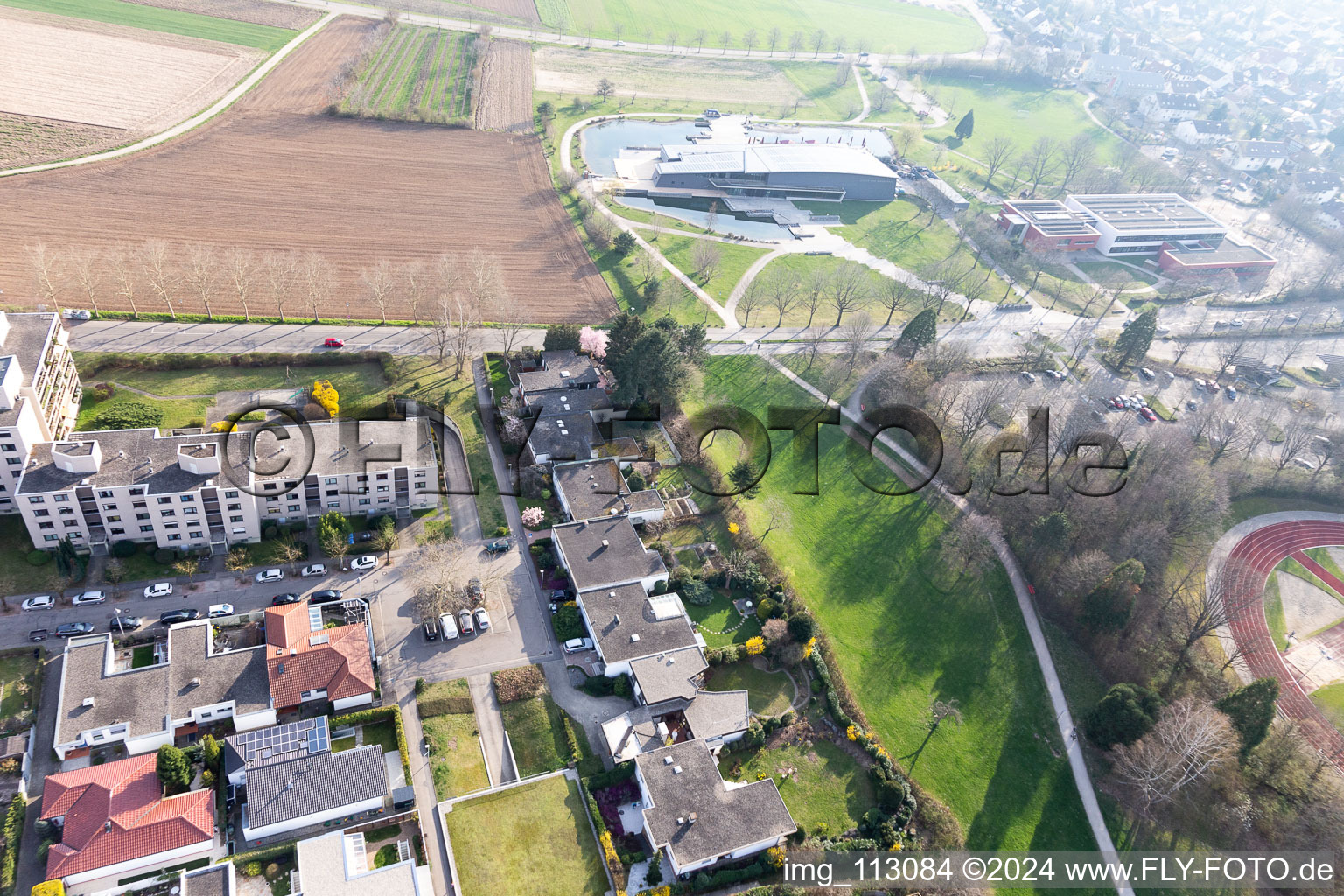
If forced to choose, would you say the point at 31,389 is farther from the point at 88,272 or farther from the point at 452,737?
the point at 452,737

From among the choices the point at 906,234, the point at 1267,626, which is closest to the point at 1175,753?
the point at 1267,626

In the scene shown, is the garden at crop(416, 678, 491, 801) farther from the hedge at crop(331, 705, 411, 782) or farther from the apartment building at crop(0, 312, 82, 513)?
the apartment building at crop(0, 312, 82, 513)

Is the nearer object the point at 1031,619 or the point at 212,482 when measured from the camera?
the point at 212,482

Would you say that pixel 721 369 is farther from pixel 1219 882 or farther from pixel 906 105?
pixel 906 105

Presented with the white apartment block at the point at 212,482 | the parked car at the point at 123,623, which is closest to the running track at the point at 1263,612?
the white apartment block at the point at 212,482

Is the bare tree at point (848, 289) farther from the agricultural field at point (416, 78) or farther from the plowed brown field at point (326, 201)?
the agricultural field at point (416, 78)

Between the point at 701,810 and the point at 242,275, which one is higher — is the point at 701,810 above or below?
below

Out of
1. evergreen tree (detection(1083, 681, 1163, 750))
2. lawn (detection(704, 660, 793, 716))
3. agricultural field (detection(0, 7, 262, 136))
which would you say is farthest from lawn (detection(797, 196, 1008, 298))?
agricultural field (detection(0, 7, 262, 136))
